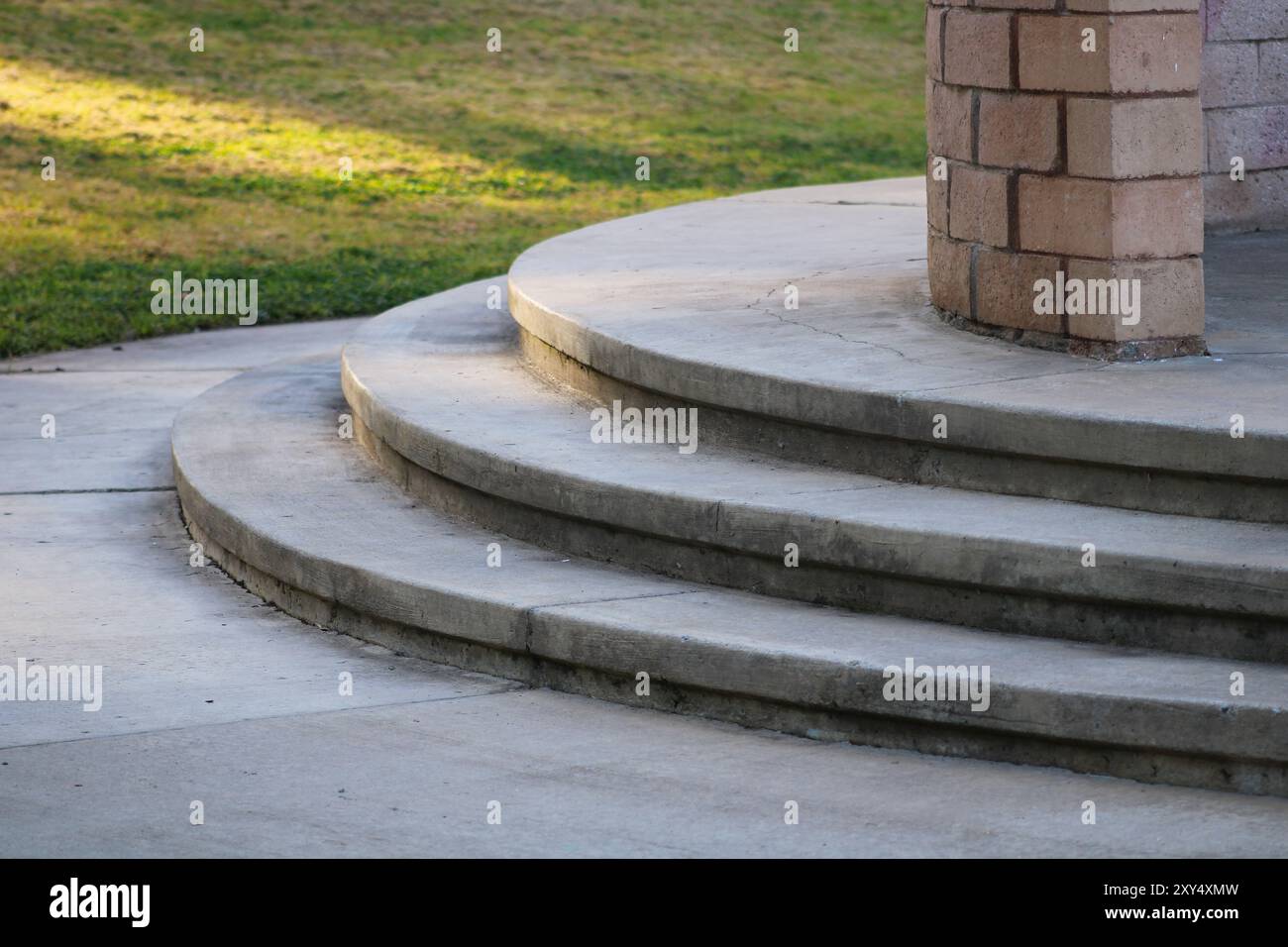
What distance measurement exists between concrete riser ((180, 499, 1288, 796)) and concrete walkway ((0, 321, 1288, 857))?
4 cm

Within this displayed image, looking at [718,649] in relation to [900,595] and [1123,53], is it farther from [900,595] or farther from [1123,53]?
[1123,53]

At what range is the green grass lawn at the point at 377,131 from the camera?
1391cm

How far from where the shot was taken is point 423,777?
4637 mm

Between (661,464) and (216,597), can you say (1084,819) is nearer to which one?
(661,464)

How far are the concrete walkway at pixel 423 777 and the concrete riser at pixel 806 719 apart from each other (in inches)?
1.6

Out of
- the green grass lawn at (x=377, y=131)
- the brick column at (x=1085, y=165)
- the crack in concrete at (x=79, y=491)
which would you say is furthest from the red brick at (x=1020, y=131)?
the green grass lawn at (x=377, y=131)

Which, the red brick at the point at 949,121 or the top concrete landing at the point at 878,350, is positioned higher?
the red brick at the point at 949,121

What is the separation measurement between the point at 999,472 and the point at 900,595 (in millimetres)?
609

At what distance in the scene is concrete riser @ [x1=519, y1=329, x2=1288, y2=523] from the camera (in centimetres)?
512

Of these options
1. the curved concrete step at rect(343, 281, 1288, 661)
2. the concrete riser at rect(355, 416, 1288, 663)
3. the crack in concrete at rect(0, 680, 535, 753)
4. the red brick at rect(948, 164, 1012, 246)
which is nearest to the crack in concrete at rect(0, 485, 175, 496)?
the curved concrete step at rect(343, 281, 1288, 661)

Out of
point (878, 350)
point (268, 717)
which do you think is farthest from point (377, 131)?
point (268, 717)

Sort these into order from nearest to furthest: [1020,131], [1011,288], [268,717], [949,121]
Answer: [268,717]
[1020,131]
[1011,288]
[949,121]

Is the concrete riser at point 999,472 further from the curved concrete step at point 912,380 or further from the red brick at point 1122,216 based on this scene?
the red brick at point 1122,216

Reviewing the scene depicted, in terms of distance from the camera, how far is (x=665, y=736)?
487cm
